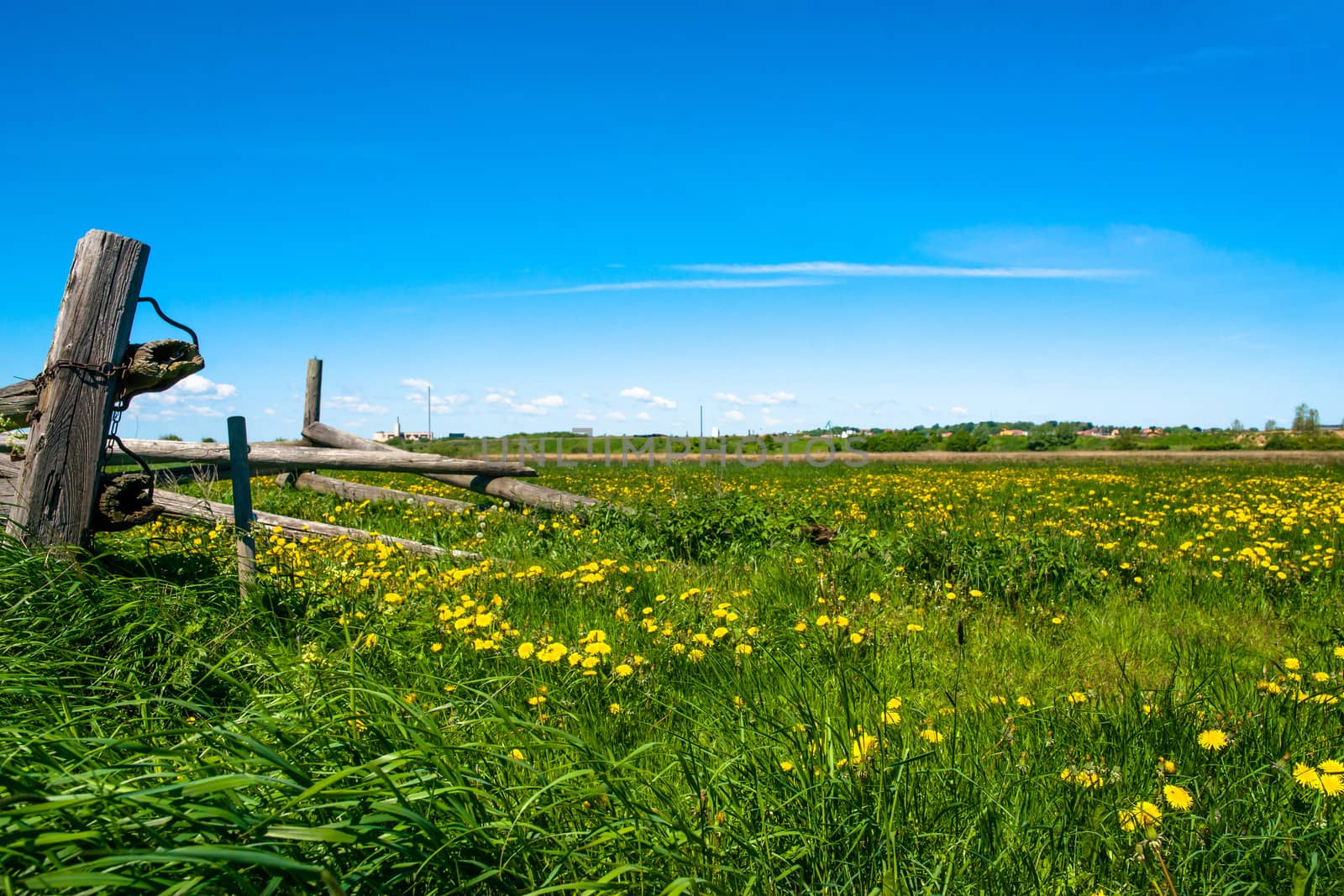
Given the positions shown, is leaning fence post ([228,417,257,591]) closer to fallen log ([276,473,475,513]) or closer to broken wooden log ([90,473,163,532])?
broken wooden log ([90,473,163,532])

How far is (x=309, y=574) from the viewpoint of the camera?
5.09 meters

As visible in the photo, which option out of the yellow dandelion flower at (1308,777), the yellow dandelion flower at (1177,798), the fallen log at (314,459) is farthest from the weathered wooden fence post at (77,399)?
the fallen log at (314,459)

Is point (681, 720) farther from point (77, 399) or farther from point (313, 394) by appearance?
point (313, 394)

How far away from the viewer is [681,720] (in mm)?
3293

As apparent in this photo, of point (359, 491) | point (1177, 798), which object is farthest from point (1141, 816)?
point (359, 491)

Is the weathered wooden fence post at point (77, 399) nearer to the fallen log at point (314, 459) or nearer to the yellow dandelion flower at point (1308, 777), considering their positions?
the yellow dandelion flower at point (1308, 777)

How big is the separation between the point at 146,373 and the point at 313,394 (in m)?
10.4

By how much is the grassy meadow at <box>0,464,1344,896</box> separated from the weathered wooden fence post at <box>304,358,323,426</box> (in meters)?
8.28

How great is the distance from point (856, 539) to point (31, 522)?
18.9 feet

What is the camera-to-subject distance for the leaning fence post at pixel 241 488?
4.67 metres

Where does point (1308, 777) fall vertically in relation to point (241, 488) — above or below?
below

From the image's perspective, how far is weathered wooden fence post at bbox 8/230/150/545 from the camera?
4094 millimetres

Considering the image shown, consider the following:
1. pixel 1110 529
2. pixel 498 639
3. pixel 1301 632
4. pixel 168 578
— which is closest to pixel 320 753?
pixel 498 639

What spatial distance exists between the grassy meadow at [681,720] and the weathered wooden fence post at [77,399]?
431 mm
